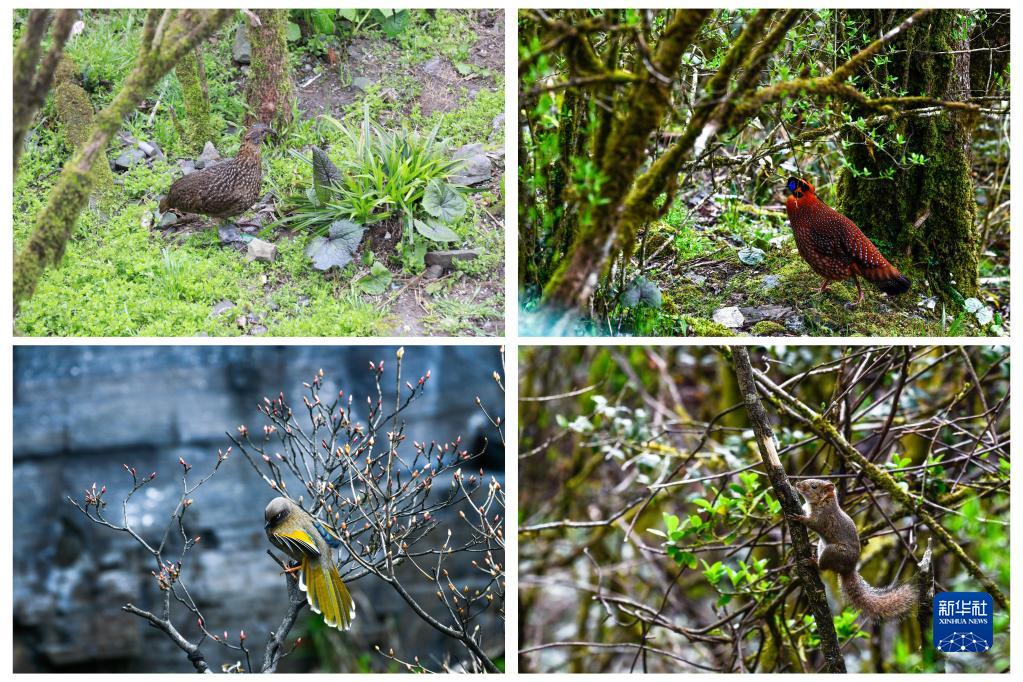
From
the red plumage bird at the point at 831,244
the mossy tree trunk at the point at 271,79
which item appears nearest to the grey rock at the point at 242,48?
the mossy tree trunk at the point at 271,79

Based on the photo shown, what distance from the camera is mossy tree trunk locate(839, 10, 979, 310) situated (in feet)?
6.20

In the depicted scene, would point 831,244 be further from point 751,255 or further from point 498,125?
point 498,125

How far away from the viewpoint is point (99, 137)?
186 centimetres

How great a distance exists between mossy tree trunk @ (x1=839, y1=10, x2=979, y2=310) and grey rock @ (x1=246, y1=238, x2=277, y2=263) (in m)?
1.29

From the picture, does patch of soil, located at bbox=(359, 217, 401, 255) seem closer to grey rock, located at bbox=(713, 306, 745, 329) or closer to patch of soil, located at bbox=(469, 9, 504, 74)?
patch of soil, located at bbox=(469, 9, 504, 74)

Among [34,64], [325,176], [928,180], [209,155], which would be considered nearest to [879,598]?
[928,180]

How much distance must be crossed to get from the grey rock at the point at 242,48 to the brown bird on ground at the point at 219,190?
0.75 ft

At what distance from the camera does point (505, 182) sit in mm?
1850

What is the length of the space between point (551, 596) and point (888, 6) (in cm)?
221

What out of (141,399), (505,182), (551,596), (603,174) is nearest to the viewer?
(603,174)

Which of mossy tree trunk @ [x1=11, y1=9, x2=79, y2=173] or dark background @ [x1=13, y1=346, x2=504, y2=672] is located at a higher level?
mossy tree trunk @ [x1=11, y1=9, x2=79, y2=173]

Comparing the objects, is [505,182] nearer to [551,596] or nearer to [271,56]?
[271,56]

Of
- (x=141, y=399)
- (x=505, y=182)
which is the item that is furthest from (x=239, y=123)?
(x=141, y=399)

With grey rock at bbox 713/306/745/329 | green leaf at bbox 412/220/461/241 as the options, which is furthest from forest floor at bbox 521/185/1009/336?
green leaf at bbox 412/220/461/241
